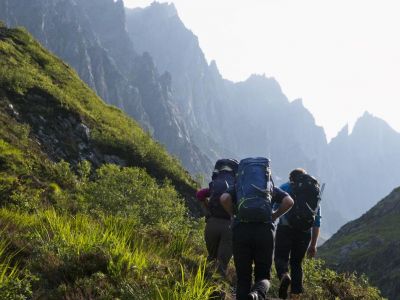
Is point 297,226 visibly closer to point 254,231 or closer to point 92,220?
point 254,231

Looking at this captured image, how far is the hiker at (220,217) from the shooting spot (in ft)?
28.7

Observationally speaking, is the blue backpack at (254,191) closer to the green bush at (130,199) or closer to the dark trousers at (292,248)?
the dark trousers at (292,248)

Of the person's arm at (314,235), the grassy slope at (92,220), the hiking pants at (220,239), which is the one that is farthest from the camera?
the person's arm at (314,235)

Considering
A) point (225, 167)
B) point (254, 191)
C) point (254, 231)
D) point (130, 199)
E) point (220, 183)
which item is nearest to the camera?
point (254, 231)

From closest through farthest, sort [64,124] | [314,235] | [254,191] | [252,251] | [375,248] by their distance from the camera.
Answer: [252,251]
[254,191]
[314,235]
[64,124]
[375,248]

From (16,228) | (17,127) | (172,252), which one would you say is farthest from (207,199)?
(17,127)

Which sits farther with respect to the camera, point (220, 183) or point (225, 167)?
point (225, 167)

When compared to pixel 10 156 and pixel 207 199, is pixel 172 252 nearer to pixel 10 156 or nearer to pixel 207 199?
pixel 207 199

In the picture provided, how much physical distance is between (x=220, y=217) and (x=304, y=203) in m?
1.62

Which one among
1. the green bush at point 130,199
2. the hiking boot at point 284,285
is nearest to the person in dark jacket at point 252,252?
the hiking boot at point 284,285

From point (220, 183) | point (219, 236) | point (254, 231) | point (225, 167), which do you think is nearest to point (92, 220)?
point (219, 236)

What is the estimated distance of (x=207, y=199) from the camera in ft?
30.0

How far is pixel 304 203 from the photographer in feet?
28.8

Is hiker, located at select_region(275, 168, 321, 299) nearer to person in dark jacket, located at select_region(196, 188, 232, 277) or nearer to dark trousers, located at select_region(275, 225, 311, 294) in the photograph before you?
dark trousers, located at select_region(275, 225, 311, 294)
